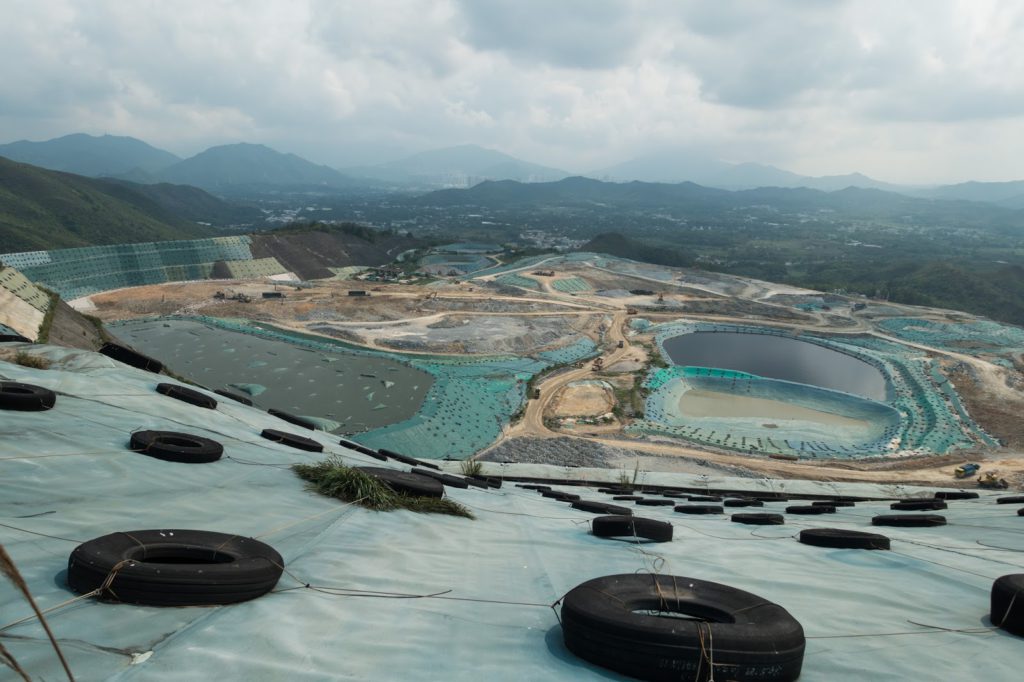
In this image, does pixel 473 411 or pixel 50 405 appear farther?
pixel 473 411

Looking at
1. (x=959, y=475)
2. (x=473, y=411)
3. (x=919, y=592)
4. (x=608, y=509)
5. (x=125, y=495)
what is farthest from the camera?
(x=473, y=411)

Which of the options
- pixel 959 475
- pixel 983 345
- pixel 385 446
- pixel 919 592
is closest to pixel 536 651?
pixel 919 592

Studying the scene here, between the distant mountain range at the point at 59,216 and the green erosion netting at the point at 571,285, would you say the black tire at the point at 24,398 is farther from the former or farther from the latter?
the distant mountain range at the point at 59,216

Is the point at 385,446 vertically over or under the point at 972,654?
under

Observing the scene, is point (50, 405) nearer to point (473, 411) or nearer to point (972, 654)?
point (972, 654)

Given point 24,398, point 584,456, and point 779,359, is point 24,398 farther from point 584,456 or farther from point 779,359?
point 779,359

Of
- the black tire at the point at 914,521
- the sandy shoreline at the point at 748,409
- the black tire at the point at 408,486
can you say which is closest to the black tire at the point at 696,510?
the black tire at the point at 914,521

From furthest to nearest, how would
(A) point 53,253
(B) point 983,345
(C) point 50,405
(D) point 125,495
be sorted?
(A) point 53,253
(B) point 983,345
(C) point 50,405
(D) point 125,495

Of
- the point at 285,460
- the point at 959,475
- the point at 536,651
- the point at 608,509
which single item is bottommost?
the point at 959,475
